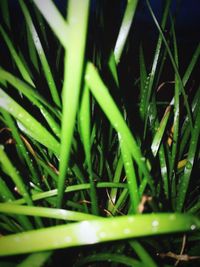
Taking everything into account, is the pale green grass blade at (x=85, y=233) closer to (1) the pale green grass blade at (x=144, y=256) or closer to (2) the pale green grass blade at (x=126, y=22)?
(1) the pale green grass blade at (x=144, y=256)

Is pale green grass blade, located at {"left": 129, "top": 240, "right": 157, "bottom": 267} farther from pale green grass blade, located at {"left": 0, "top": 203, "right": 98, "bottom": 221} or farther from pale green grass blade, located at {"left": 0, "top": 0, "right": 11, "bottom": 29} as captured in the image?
pale green grass blade, located at {"left": 0, "top": 0, "right": 11, "bottom": 29}

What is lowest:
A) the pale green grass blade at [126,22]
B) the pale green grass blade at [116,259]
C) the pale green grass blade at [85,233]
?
the pale green grass blade at [116,259]

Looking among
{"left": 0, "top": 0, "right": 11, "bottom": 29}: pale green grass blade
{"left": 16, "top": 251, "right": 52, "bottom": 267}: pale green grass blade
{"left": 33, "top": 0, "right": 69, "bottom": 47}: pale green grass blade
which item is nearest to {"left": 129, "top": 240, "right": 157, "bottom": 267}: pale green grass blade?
{"left": 16, "top": 251, "right": 52, "bottom": 267}: pale green grass blade

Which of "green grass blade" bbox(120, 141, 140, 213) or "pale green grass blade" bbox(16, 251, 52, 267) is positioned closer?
"pale green grass blade" bbox(16, 251, 52, 267)

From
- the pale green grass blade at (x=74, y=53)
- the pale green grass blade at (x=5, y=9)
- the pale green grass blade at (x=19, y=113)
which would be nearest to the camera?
the pale green grass blade at (x=74, y=53)

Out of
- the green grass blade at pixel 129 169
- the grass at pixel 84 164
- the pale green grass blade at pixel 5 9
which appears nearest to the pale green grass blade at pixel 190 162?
the grass at pixel 84 164

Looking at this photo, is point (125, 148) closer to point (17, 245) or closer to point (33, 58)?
point (17, 245)

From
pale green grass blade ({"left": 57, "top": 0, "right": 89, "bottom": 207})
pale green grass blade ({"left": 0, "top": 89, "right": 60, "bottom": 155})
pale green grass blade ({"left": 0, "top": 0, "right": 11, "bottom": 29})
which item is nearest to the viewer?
pale green grass blade ({"left": 57, "top": 0, "right": 89, "bottom": 207})

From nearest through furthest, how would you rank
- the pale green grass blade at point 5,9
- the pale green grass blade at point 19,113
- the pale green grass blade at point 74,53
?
the pale green grass blade at point 74,53, the pale green grass blade at point 19,113, the pale green grass blade at point 5,9

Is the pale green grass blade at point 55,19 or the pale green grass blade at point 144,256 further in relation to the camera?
the pale green grass blade at point 144,256

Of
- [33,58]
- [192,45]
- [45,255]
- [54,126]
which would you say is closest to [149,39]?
[192,45]

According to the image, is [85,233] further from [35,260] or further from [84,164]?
[84,164]
